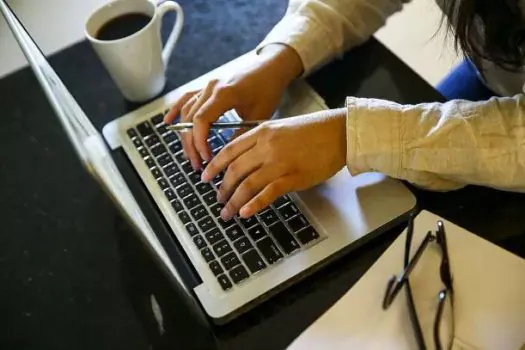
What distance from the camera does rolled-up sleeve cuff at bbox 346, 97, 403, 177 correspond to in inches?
28.1

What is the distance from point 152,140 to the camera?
33.3 inches

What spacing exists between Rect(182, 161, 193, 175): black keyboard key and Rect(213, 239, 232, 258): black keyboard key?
110 mm

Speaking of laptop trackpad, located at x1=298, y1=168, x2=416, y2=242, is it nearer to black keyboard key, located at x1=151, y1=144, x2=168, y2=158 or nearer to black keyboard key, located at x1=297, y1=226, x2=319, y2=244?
black keyboard key, located at x1=297, y1=226, x2=319, y2=244

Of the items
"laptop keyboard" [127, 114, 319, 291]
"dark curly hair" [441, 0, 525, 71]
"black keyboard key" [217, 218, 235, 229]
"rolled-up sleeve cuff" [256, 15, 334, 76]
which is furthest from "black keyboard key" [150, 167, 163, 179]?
"dark curly hair" [441, 0, 525, 71]

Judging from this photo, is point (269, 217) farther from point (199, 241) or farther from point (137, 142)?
point (137, 142)

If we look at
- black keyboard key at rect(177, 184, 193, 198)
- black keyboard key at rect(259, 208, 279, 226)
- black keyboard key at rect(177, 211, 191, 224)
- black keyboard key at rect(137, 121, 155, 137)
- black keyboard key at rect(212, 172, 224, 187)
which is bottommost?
black keyboard key at rect(259, 208, 279, 226)

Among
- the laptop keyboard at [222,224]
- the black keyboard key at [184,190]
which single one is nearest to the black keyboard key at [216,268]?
the laptop keyboard at [222,224]

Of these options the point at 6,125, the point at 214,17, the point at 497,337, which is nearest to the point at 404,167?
the point at 497,337

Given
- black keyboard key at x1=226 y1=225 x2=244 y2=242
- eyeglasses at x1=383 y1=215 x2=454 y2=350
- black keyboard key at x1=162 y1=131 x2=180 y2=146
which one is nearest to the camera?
eyeglasses at x1=383 y1=215 x2=454 y2=350

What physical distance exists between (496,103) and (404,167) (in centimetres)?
11

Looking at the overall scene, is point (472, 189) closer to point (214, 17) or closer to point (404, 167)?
point (404, 167)

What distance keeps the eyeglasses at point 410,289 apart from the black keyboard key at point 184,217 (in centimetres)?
22

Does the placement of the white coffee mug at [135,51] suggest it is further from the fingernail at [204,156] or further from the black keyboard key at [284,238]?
the black keyboard key at [284,238]

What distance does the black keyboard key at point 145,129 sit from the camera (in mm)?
853
